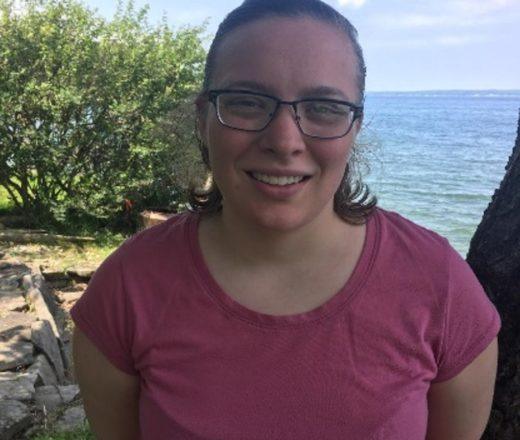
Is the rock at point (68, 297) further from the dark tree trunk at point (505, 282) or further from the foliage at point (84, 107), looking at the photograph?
the dark tree trunk at point (505, 282)

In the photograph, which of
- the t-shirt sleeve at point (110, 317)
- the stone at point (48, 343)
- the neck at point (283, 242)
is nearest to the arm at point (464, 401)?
the neck at point (283, 242)

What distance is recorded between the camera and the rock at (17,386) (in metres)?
4.75

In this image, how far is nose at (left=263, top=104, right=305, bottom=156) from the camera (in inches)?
56.9

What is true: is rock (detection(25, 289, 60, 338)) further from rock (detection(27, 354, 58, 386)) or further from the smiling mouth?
the smiling mouth

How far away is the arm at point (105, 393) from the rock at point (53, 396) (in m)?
3.23

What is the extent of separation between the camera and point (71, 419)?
4531 millimetres

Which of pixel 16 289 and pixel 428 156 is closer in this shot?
pixel 16 289

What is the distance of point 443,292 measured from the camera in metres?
1.54

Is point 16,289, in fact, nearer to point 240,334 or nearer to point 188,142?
point 188,142

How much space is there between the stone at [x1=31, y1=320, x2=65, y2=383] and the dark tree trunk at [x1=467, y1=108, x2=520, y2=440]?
490cm

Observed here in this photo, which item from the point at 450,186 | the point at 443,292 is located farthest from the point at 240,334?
the point at 450,186

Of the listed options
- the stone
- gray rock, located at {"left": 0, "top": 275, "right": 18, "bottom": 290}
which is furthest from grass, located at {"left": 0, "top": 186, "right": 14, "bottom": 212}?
the stone

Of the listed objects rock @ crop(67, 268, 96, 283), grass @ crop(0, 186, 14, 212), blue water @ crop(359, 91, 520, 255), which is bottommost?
blue water @ crop(359, 91, 520, 255)

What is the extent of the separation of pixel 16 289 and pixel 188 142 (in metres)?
6.28
